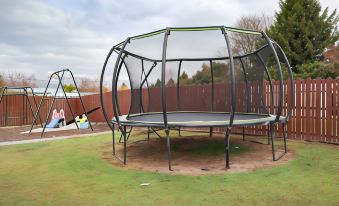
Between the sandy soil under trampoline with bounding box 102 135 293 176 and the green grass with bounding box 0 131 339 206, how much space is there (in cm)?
20

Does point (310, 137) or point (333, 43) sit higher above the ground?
point (333, 43)

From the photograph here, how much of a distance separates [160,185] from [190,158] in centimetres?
136

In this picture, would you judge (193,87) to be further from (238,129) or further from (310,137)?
(310,137)

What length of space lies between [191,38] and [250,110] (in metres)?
2.01

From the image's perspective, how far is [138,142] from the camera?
19.9 ft

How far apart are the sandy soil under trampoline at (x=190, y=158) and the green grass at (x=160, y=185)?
198mm

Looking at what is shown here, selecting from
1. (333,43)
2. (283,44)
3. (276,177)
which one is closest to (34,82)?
(283,44)

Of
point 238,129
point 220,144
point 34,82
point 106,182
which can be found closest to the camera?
point 106,182

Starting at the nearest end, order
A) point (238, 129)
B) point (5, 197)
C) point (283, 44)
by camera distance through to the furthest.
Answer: point (5, 197) → point (238, 129) → point (283, 44)

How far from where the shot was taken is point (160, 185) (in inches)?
123

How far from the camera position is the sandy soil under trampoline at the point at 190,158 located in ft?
12.4

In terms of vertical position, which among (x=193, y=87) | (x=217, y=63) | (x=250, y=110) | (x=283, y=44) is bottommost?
(x=250, y=110)

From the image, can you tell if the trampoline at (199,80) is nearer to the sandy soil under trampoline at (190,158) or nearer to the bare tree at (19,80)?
the sandy soil under trampoline at (190,158)

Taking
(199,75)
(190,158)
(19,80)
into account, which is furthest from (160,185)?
(19,80)
